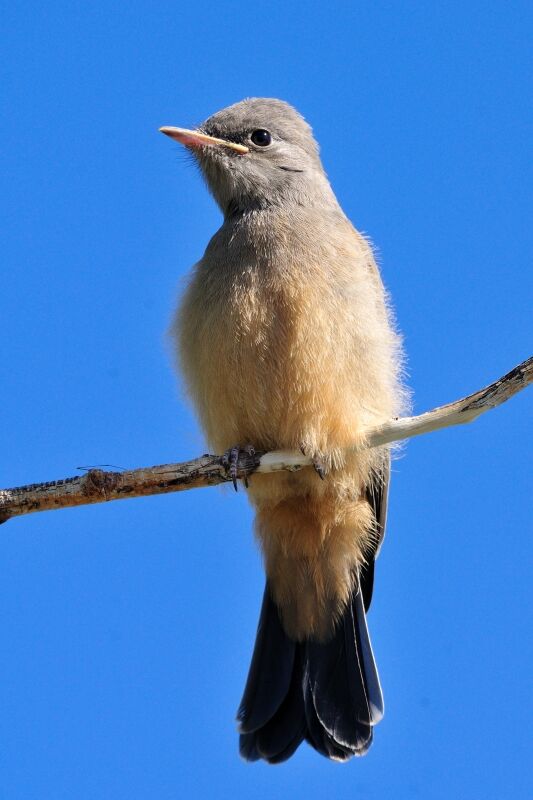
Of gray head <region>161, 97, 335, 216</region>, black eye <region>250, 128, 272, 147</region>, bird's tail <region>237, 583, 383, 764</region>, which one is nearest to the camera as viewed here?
bird's tail <region>237, 583, 383, 764</region>

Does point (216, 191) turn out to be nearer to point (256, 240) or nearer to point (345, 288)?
point (256, 240)

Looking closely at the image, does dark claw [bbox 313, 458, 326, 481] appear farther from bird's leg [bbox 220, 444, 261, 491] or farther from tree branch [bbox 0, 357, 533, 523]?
tree branch [bbox 0, 357, 533, 523]

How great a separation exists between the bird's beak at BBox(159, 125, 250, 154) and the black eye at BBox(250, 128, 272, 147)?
0.32ft

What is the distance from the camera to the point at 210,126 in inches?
293

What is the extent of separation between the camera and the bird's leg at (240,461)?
19.6 feet

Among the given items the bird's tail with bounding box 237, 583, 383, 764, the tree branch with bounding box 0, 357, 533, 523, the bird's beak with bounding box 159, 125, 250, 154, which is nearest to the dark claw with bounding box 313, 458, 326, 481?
the tree branch with bounding box 0, 357, 533, 523

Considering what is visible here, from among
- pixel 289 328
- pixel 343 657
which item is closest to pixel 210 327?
pixel 289 328

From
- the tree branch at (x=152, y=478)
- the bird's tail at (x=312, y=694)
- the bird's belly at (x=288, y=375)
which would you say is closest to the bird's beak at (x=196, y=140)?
the bird's belly at (x=288, y=375)

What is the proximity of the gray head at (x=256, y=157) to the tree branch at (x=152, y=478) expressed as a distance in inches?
80.8

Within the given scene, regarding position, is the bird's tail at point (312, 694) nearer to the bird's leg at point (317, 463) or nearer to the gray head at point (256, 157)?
the bird's leg at point (317, 463)

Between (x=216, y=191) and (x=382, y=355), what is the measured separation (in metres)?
1.67

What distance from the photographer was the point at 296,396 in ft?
20.3

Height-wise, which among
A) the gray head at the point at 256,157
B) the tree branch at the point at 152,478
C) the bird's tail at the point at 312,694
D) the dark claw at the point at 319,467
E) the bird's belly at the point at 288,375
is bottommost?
the bird's tail at the point at 312,694

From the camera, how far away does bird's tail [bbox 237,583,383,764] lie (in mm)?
6645
